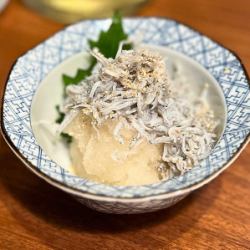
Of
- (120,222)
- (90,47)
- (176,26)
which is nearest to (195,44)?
(176,26)

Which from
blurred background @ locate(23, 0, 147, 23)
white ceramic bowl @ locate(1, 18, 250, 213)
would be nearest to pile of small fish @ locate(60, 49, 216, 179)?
white ceramic bowl @ locate(1, 18, 250, 213)

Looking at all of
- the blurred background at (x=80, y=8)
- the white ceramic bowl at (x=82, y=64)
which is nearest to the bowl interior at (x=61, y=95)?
the white ceramic bowl at (x=82, y=64)

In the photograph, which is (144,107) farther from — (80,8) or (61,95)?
(80,8)

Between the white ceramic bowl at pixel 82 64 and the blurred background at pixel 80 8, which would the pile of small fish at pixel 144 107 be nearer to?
the white ceramic bowl at pixel 82 64

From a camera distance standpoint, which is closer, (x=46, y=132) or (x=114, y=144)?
(x=114, y=144)

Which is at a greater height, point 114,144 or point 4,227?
point 114,144

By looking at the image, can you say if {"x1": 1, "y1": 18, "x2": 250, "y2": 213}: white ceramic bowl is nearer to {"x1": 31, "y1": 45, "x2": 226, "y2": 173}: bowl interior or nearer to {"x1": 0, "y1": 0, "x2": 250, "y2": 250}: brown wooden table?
{"x1": 31, "y1": 45, "x2": 226, "y2": 173}: bowl interior

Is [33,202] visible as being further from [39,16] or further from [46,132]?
[39,16]

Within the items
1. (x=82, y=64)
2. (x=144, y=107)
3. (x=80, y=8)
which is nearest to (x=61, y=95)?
(x=82, y=64)
